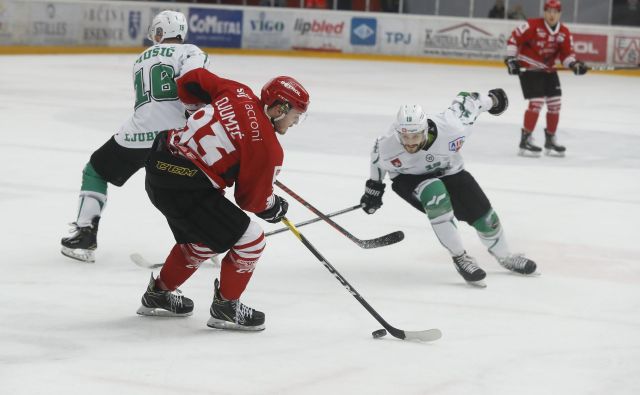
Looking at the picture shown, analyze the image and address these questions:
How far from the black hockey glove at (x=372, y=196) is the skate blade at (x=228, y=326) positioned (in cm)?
103

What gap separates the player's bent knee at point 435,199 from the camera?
4.61 metres

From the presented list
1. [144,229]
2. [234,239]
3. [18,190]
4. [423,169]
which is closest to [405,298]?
[423,169]

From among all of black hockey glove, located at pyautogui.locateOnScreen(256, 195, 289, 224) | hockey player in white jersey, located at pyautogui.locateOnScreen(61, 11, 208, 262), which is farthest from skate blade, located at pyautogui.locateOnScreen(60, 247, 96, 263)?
black hockey glove, located at pyautogui.locateOnScreen(256, 195, 289, 224)

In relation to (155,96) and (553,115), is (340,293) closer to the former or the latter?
(155,96)

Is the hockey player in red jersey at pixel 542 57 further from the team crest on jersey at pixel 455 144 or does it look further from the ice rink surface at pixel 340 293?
Answer: the team crest on jersey at pixel 455 144

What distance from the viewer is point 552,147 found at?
827 cm

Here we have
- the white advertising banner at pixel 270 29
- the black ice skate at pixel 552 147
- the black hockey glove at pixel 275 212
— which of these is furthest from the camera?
the white advertising banner at pixel 270 29

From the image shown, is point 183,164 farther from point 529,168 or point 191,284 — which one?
point 529,168

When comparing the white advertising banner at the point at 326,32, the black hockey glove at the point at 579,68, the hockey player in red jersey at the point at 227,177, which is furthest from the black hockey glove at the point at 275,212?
the white advertising banner at the point at 326,32

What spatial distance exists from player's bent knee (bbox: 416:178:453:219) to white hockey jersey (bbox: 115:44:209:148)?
41.2 inches

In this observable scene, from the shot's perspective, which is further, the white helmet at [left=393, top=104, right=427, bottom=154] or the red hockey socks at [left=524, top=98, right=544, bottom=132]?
the red hockey socks at [left=524, top=98, right=544, bottom=132]

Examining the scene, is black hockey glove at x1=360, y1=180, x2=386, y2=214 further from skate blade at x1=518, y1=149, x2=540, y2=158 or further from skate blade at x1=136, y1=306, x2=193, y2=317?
skate blade at x1=518, y1=149, x2=540, y2=158

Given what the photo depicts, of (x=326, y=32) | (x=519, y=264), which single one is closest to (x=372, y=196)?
(x=519, y=264)

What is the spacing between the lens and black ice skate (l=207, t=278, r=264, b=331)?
3.85 meters
